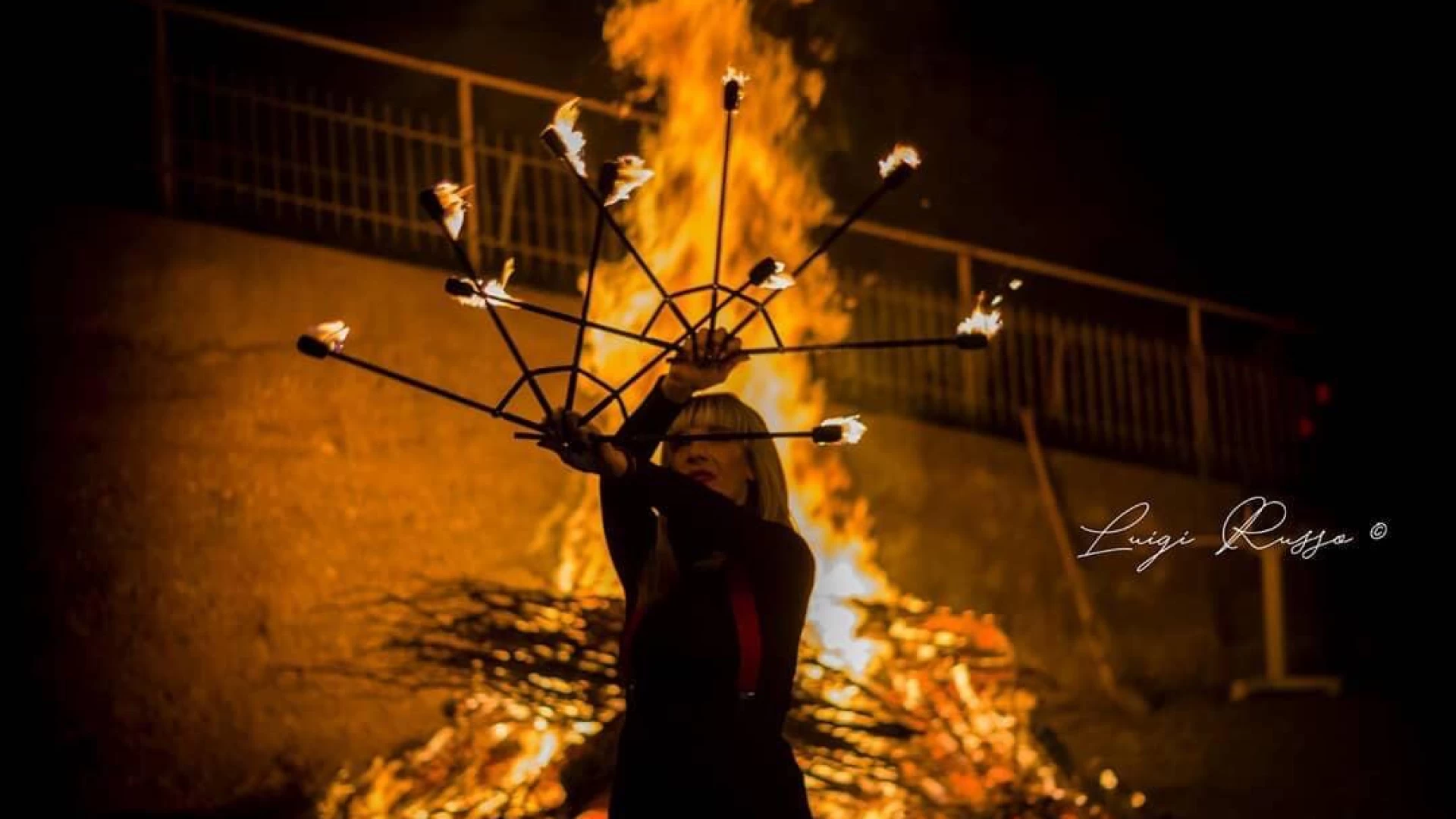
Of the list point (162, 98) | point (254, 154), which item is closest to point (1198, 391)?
point (254, 154)

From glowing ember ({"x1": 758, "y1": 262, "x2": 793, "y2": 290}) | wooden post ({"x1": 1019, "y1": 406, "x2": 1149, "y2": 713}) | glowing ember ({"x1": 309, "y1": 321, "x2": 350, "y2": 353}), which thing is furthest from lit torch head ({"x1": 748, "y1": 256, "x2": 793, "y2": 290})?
wooden post ({"x1": 1019, "y1": 406, "x2": 1149, "y2": 713})

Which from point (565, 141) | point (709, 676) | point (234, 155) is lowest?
point (709, 676)

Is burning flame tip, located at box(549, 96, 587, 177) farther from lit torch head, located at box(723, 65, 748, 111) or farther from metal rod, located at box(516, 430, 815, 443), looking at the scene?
metal rod, located at box(516, 430, 815, 443)

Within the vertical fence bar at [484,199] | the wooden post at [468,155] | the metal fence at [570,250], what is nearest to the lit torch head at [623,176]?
the metal fence at [570,250]

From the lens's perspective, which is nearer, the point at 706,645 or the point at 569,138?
the point at 706,645

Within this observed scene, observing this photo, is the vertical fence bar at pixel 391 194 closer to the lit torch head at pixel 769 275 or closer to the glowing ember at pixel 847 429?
the lit torch head at pixel 769 275

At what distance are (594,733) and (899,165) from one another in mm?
3030

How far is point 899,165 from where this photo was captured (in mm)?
4730

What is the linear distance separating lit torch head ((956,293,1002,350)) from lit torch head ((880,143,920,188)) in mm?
383

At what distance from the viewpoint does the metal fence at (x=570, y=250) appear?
9336mm

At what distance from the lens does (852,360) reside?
36.0ft

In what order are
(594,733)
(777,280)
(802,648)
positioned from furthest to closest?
(802,648)
(594,733)
(777,280)

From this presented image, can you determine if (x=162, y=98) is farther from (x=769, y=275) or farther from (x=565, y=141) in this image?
(x=769, y=275)

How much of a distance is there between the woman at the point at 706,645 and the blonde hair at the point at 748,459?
0.04 feet
